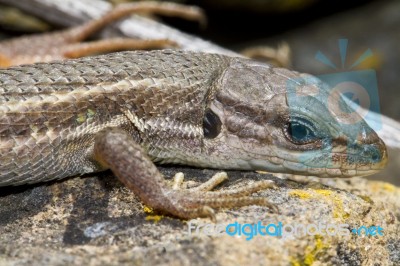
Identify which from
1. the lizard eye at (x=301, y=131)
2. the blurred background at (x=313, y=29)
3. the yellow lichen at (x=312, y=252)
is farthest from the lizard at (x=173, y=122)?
the blurred background at (x=313, y=29)

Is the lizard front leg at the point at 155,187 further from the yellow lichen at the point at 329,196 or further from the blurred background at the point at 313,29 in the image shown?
the blurred background at the point at 313,29

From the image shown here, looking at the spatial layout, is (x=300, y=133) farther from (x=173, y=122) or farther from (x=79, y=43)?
(x=79, y=43)

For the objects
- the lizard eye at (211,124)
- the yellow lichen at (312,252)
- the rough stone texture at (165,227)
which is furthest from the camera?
the lizard eye at (211,124)

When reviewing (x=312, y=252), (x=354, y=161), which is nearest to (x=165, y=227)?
(x=312, y=252)

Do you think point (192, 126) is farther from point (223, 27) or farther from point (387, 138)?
point (223, 27)

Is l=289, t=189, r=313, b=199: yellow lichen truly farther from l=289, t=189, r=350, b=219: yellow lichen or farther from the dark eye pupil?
the dark eye pupil

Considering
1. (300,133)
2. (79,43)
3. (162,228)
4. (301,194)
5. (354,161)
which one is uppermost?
(79,43)

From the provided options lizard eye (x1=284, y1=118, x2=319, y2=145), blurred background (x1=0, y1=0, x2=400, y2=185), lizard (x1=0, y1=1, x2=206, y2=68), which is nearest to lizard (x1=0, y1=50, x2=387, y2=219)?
lizard eye (x1=284, y1=118, x2=319, y2=145)
